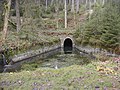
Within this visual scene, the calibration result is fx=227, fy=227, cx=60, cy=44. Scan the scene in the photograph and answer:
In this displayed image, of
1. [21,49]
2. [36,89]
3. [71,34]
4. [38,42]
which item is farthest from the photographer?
[71,34]

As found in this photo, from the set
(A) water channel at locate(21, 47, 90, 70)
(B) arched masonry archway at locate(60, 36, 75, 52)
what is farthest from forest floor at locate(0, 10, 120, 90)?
(B) arched masonry archway at locate(60, 36, 75, 52)

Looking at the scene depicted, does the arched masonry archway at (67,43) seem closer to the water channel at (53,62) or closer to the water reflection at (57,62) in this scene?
the water channel at (53,62)

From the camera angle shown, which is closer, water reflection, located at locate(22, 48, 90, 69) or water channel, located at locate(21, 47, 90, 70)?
water channel, located at locate(21, 47, 90, 70)

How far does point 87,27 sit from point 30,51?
8112 mm

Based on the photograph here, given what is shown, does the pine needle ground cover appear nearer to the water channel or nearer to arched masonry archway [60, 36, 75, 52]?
the water channel

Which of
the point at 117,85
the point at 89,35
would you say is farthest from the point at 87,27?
the point at 117,85

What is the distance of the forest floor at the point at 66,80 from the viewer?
1002 centimetres

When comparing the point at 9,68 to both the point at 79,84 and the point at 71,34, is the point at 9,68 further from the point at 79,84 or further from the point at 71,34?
the point at 71,34

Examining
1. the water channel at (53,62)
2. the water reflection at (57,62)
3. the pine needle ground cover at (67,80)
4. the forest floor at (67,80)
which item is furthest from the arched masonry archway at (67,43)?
the pine needle ground cover at (67,80)

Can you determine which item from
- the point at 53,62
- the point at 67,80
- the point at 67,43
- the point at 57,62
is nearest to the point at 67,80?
the point at 67,80

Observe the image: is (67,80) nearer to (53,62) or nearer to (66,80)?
(66,80)

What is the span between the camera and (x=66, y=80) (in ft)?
35.2

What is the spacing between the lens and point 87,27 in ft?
96.0

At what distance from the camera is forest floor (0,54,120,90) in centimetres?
1002
